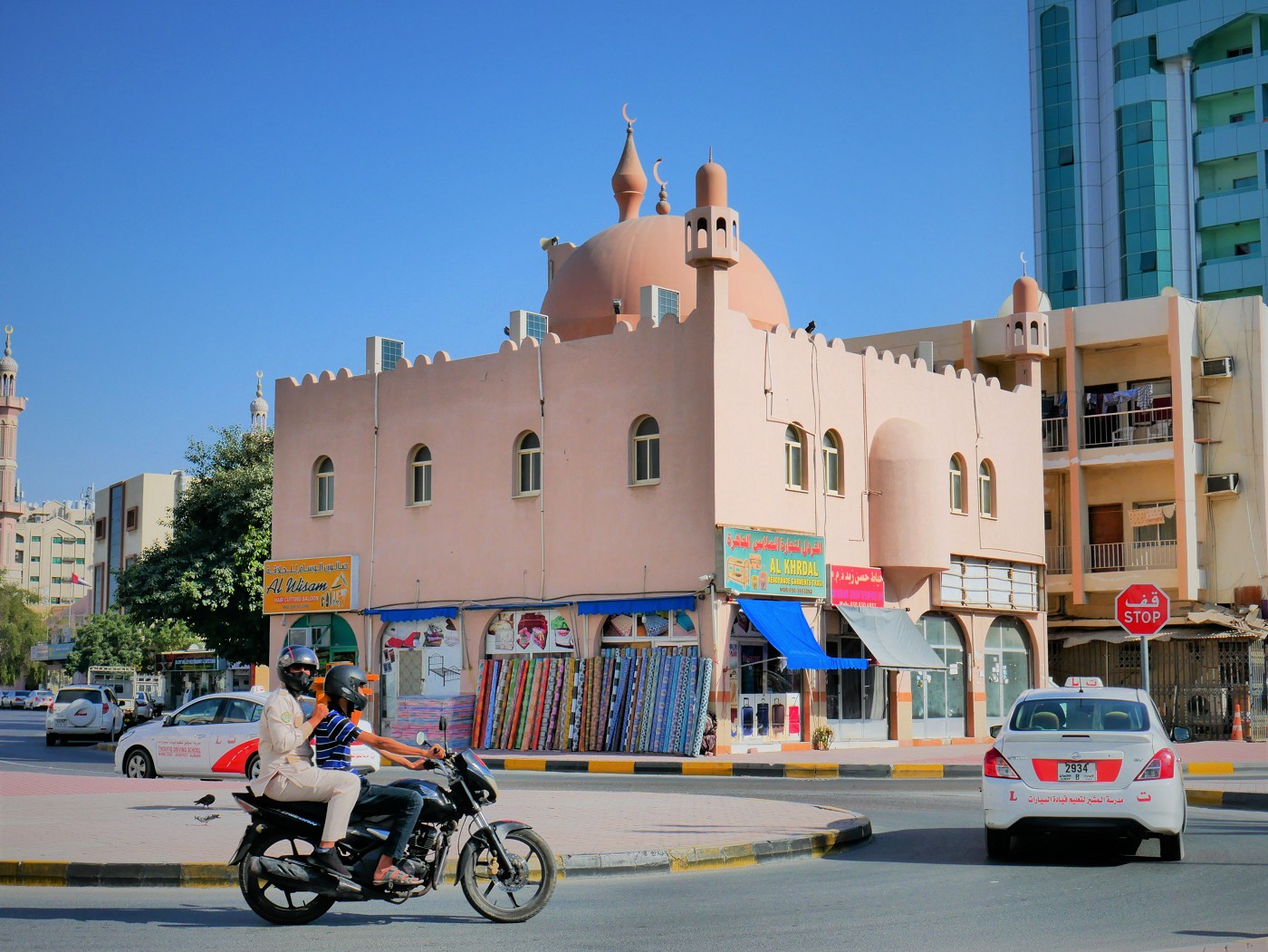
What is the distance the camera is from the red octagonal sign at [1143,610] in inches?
805

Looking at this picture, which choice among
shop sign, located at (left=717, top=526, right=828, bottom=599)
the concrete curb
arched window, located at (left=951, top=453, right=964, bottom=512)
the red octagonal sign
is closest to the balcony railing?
arched window, located at (left=951, top=453, right=964, bottom=512)

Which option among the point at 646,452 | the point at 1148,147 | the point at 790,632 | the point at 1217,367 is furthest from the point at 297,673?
the point at 1148,147

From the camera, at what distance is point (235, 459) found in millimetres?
44344

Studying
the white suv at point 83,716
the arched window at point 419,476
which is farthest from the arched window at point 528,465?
the white suv at point 83,716

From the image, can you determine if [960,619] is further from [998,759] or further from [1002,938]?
[1002,938]

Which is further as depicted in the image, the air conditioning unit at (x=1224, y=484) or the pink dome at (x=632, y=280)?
the air conditioning unit at (x=1224, y=484)

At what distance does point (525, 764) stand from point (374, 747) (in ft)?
60.3

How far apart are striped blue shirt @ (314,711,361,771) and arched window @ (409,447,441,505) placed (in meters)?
23.7

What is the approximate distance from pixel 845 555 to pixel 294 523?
13323 millimetres

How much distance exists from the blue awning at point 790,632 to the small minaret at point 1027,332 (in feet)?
35.6

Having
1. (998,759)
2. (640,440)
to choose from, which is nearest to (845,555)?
(640,440)

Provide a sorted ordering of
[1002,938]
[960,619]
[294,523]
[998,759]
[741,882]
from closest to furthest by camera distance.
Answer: [1002,938] < [741,882] < [998,759] < [960,619] < [294,523]

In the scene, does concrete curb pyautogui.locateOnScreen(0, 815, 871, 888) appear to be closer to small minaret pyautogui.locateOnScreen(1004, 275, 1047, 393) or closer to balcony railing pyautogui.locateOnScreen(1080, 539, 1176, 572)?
small minaret pyautogui.locateOnScreen(1004, 275, 1047, 393)

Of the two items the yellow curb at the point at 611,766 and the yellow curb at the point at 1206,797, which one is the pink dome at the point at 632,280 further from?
the yellow curb at the point at 1206,797
